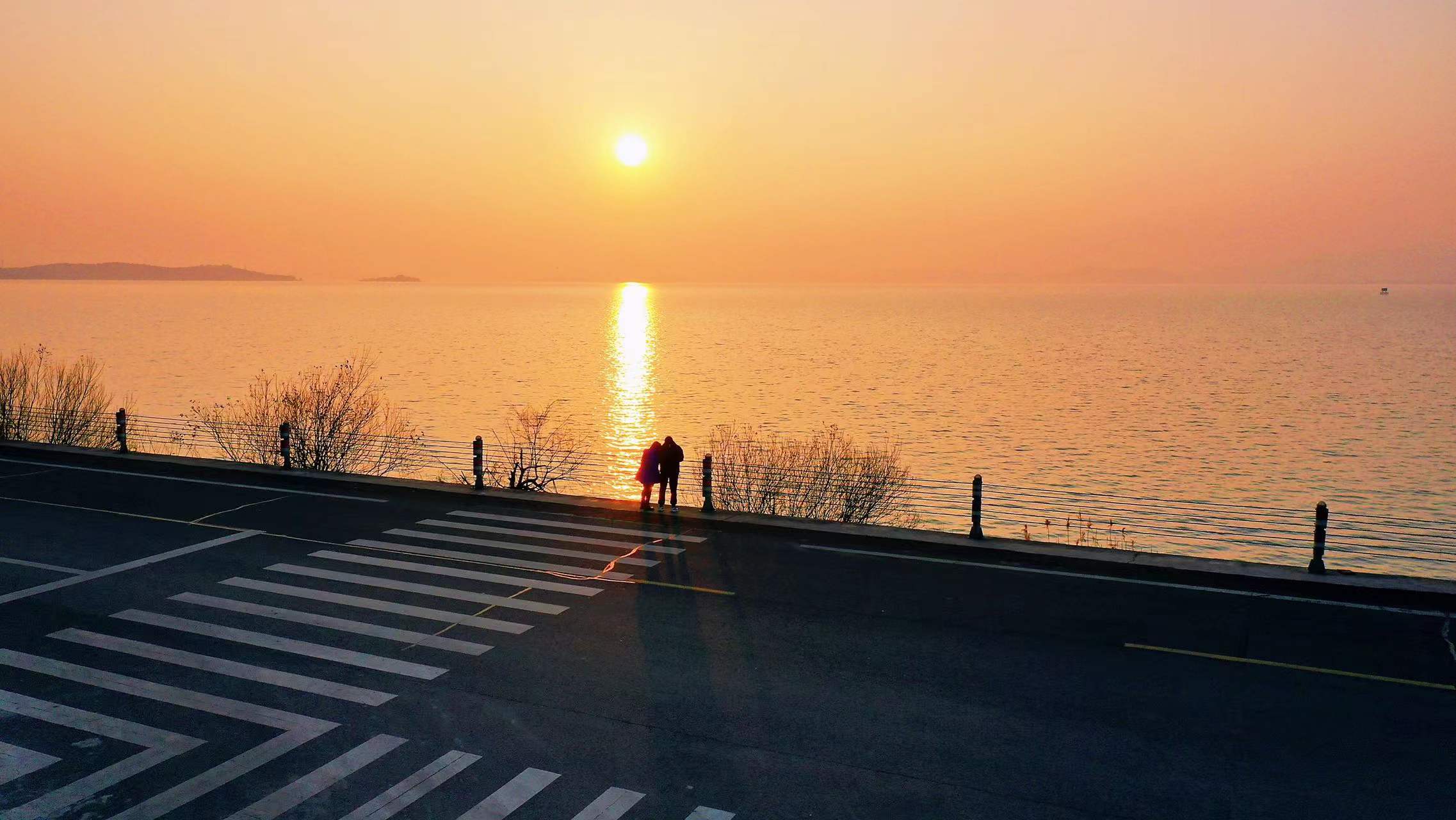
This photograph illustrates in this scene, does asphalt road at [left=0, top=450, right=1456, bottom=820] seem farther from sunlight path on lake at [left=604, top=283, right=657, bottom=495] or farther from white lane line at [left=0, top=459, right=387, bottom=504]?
sunlight path on lake at [left=604, top=283, right=657, bottom=495]

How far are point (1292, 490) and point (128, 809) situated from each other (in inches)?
1609

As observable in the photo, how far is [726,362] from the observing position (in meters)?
95.9

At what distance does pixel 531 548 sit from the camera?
1568 cm

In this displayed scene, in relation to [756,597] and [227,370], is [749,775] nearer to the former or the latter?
[756,597]

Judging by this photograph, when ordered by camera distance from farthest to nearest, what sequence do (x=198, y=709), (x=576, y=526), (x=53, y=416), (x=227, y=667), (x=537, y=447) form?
1. (x=53, y=416)
2. (x=537, y=447)
3. (x=576, y=526)
4. (x=227, y=667)
5. (x=198, y=709)

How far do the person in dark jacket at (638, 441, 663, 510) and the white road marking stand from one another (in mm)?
9432

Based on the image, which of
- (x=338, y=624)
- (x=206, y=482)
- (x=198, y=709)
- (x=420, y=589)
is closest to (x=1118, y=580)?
(x=420, y=589)

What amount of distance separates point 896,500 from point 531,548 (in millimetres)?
21815

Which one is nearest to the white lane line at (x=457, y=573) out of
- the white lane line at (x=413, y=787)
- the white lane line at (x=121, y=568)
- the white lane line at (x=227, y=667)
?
the white lane line at (x=121, y=568)

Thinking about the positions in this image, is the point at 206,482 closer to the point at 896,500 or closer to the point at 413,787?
the point at 413,787

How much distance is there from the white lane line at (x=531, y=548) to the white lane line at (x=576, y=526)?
4.42 feet

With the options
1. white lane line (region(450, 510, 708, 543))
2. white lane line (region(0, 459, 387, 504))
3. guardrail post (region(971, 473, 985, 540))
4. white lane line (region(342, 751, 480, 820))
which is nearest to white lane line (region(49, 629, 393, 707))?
white lane line (region(342, 751, 480, 820))

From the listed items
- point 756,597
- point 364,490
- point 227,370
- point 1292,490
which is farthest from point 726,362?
point 756,597

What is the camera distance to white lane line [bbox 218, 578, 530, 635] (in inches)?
467
